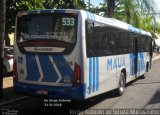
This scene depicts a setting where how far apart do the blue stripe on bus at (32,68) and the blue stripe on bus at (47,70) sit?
0.21 meters

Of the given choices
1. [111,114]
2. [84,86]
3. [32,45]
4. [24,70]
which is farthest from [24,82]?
[111,114]

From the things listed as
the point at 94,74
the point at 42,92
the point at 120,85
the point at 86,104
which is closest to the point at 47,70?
the point at 42,92

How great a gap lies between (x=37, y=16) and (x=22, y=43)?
34.5 inches

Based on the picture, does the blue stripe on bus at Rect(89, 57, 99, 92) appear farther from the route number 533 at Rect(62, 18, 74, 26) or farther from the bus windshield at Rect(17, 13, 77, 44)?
the route number 533 at Rect(62, 18, 74, 26)

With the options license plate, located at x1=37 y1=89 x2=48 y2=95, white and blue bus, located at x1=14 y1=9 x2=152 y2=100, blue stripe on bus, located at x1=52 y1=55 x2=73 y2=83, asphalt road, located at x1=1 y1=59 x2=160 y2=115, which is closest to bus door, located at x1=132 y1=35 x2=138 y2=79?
asphalt road, located at x1=1 y1=59 x2=160 y2=115

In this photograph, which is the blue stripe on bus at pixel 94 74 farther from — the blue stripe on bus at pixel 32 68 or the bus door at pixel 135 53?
the bus door at pixel 135 53

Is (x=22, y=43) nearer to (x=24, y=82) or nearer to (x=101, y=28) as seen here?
(x=24, y=82)

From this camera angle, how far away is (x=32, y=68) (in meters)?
9.66

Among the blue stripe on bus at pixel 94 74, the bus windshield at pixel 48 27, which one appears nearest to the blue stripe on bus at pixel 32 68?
the bus windshield at pixel 48 27

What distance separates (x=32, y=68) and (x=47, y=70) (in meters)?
0.48

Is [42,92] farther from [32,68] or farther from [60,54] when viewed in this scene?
[60,54]

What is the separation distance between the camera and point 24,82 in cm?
984

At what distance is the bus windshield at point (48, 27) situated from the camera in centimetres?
928

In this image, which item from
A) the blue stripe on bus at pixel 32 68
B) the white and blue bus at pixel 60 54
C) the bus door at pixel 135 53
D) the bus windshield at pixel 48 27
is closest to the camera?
the white and blue bus at pixel 60 54
